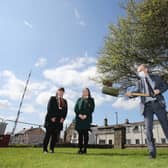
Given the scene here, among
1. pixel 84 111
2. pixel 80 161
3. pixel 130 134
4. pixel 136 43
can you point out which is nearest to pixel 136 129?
pixel 130 134

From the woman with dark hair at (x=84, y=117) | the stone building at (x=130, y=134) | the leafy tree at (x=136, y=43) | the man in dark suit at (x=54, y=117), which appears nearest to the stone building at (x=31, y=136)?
the stone building at (x=130, y=134)

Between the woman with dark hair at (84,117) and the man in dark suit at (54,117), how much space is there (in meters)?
0.45

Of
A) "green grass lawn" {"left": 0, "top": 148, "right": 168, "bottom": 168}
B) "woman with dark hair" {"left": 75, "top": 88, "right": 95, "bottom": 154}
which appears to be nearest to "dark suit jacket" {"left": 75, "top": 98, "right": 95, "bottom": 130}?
"woman with dark hair" {"left": 75, "top": 88, "right": 95, "bottom": 154}

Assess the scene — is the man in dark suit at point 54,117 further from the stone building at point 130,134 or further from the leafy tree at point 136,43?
the stone building at point 130,134

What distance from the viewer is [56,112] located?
24.7 ft

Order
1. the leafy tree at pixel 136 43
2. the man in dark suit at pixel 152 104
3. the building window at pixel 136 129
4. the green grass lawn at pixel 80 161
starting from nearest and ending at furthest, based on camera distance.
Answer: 1. the green grass lawn at pixel 80 161
2. the man in dark suit at pixel 152 104
3. the leafy tree at pixel 136 43
4. the building window at pixel 136 129

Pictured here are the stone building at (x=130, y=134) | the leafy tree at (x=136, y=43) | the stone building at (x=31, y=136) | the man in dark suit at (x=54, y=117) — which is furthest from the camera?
the stone building at (x=31, y=136)

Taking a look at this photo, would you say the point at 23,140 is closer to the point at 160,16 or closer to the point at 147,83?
the point at 160,16

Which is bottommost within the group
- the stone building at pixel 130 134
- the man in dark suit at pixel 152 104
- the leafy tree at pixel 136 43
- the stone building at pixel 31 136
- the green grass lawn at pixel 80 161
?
the green grass lawn at pixel 80 161

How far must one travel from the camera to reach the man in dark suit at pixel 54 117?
746cm

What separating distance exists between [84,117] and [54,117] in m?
0.88

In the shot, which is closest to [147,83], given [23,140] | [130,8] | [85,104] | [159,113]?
[159,113]

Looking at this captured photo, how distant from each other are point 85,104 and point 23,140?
8578 cm

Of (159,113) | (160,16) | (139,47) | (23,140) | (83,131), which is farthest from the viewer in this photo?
(23,140)
